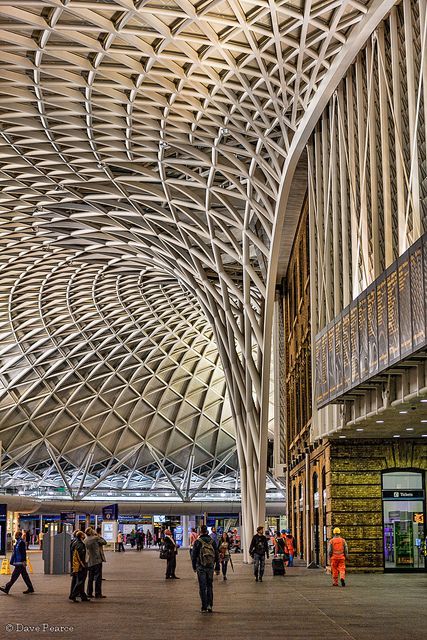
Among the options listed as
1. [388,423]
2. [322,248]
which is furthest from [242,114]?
[388,423]

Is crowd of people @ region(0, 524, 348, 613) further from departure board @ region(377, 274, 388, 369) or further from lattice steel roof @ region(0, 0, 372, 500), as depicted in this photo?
lattice steel roof @ region(0, 0, 372, 500)

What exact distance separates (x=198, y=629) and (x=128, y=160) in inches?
1121

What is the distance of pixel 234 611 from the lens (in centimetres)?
1848

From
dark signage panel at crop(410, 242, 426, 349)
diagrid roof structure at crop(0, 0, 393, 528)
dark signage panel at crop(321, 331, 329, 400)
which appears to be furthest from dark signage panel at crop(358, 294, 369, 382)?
diagrid roof structure at crop(0, 0, 393, 528)

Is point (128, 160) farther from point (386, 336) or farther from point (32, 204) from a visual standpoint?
point (386, 336)

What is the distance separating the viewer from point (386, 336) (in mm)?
19828

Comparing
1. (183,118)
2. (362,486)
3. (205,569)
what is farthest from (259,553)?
(183,118)

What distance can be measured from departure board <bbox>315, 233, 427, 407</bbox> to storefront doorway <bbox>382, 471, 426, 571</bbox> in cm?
653

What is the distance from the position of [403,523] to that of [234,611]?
50.0 feet

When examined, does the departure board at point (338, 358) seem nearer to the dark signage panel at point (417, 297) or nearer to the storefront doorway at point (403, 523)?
the dark signage panel at point (417, 297)

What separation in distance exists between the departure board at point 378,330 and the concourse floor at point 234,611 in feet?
17.4

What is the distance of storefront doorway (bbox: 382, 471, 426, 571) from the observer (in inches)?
1262

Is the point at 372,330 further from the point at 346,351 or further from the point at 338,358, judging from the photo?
the point at 338,358

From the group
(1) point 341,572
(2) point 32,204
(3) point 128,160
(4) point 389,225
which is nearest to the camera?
(4) point 389,225
